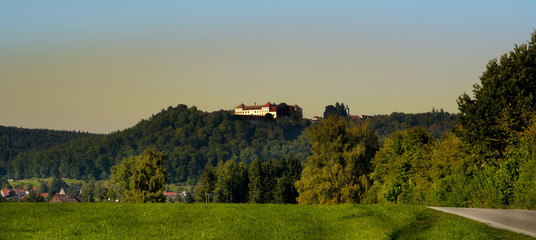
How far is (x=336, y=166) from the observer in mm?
72062

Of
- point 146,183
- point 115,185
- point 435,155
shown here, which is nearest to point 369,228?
point 435,155

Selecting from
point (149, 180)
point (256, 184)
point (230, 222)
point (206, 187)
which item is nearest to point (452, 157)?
point (230, 222)

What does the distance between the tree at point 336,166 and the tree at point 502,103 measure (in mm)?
27507

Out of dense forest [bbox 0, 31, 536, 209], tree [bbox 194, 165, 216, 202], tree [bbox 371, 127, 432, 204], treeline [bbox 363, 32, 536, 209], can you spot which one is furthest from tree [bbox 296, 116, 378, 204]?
tree [bbox 194, 165, 216, 202]

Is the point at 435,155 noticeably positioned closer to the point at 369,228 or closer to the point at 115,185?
the point at 369,228

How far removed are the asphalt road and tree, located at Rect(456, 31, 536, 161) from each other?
14.6m

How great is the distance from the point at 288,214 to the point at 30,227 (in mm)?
12053

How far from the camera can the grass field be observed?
23.9 m

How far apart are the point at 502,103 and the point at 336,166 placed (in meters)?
30.8

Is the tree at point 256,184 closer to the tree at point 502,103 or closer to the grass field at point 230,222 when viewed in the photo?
the tree at point 502,103

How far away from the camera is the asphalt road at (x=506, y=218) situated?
23.8 meters

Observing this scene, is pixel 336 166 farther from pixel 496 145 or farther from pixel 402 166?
pixel 496 145

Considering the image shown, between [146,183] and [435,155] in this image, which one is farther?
[146,183]

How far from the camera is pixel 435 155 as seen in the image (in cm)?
5431
